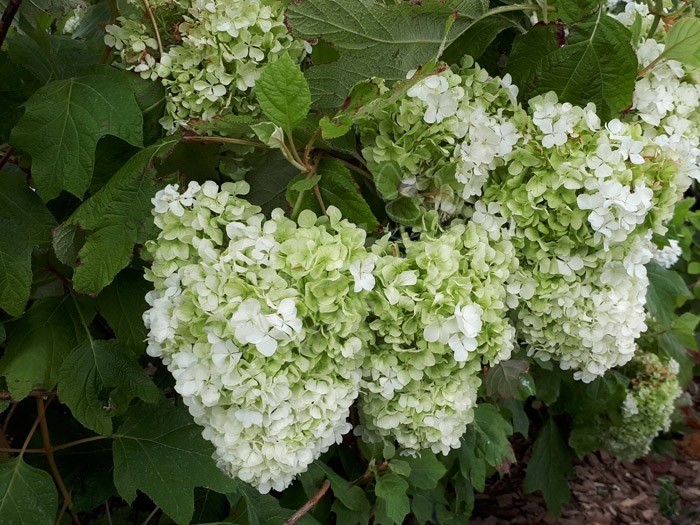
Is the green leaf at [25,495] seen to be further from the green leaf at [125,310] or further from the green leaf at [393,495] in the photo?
the green leaf at [393,495]

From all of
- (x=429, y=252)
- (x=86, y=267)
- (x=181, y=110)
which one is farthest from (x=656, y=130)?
(x=86, y=267)

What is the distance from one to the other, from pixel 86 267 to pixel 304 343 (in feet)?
1.13

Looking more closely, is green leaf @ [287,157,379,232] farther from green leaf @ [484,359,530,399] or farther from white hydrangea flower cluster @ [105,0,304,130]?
Result: green leaf @ [484,359,530,399]

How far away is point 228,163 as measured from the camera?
112 cm

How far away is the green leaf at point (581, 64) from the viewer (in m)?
0.97

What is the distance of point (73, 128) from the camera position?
107 cm

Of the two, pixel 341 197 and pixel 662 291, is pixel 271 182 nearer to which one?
pixel 341 197

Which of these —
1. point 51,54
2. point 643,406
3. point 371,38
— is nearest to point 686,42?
point 371,38

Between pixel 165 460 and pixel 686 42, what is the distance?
1079mm

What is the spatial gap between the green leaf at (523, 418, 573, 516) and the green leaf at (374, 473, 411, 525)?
143cm

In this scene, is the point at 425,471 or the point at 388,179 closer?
the point at 388,179

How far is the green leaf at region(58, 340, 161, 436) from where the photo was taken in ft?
3.75

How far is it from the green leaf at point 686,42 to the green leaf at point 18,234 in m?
1.00

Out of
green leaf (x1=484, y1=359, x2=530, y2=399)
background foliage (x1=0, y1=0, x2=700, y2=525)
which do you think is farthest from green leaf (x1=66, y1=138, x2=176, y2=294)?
green leaf (x1=484, y1=359, x2=530, y2=399)
